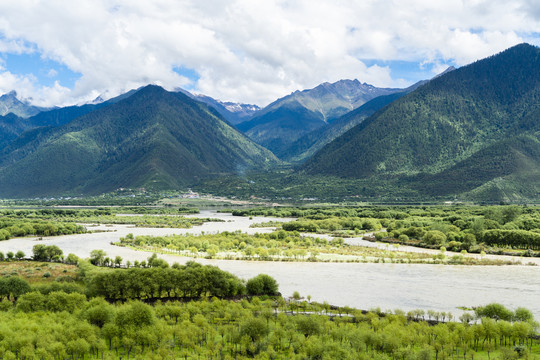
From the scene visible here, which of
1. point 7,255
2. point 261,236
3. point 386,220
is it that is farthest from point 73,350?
point 386,220

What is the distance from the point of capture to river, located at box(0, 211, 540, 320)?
78.1 m

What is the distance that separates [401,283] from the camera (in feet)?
302

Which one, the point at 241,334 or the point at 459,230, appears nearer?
the point at 241,334

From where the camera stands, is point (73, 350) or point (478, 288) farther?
point (478, 288)

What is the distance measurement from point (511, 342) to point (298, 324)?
82.1 ft

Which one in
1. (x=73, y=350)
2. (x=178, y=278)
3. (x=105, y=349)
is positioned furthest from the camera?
(x=178, y=278)

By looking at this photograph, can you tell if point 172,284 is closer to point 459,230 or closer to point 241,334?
point 241,334

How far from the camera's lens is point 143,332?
54.7m

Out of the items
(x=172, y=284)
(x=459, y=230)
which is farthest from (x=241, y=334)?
(x=459, y=230)

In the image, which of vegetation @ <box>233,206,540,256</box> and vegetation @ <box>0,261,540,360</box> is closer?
vegetation @ <box>0,261,540,360</box>

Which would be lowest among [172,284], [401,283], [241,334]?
[401,283]

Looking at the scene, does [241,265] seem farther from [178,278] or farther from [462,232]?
[462,232]

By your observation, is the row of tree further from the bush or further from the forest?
the forest

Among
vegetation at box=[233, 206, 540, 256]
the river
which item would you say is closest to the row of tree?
the river
